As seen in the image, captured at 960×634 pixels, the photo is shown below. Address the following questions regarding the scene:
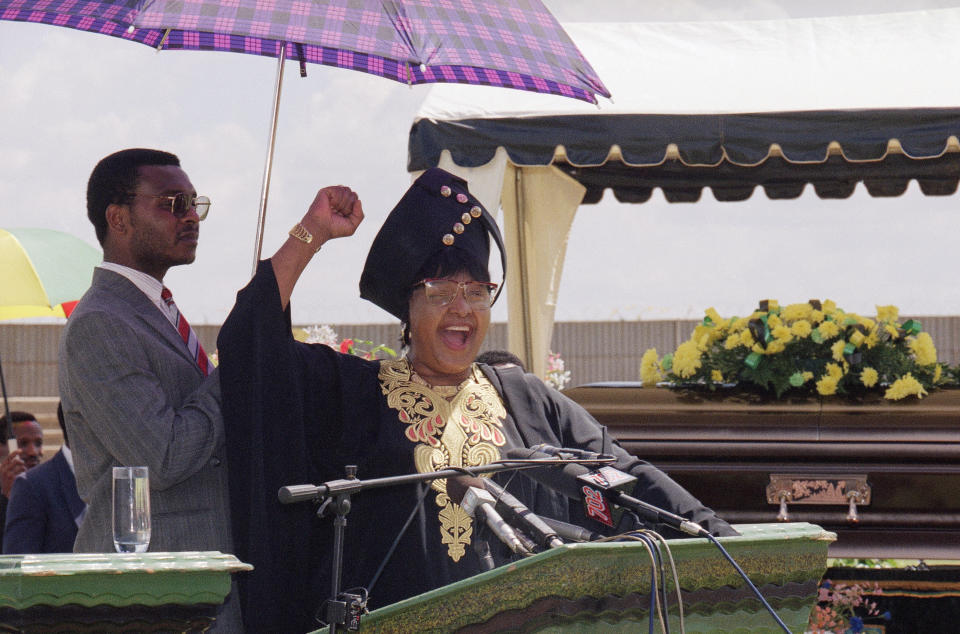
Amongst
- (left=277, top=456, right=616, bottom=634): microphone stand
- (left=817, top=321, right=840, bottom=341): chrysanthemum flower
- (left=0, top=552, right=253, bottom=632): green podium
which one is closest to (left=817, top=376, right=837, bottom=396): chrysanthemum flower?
(left=817, top=321, right=840, bottom=341): chrysanthemum flower

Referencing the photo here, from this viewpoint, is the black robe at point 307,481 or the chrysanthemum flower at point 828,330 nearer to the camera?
the black robe at point 307,481

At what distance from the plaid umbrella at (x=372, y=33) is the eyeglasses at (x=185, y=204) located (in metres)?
0.24

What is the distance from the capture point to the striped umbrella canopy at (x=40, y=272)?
766 cm

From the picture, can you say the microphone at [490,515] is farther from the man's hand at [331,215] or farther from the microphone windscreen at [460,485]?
the man's hand at [331,215]

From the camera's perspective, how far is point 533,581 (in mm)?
1979

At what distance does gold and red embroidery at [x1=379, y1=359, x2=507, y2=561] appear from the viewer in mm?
3021

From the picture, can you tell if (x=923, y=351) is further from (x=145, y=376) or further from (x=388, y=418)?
(x=145, y=376)

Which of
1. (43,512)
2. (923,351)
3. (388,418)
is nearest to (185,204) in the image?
(388,418)

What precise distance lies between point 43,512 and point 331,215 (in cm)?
267

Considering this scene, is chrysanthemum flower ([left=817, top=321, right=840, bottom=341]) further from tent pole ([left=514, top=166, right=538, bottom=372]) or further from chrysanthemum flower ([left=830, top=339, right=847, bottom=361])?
tent pole ([left=514, top=166, right=538, bottom=372])

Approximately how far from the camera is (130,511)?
258 centimetres

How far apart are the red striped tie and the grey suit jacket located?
61 millimetres

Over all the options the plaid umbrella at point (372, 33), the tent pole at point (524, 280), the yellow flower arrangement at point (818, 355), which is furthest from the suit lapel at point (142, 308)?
the tent pole at point (524, 280)

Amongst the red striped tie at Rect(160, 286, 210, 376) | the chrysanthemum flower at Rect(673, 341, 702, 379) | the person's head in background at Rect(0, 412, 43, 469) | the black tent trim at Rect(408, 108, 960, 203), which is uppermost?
the black tent trim at Rect(408, 108, 960, 203)
